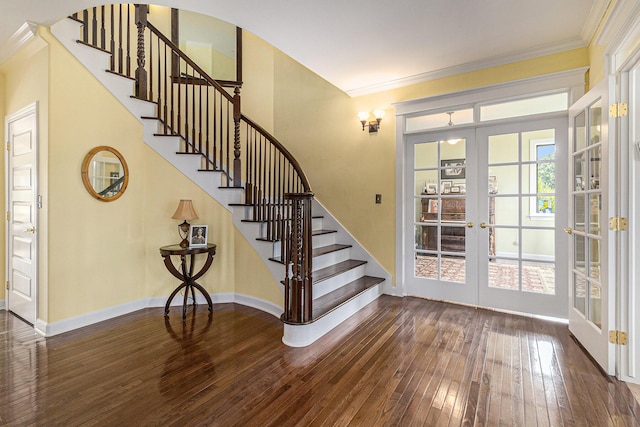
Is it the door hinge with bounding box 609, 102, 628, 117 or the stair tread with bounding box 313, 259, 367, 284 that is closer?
the door hinge with bounding box 609, 102, 628, 117

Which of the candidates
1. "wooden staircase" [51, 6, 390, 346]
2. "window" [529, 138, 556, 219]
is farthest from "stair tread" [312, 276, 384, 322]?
"window" [529, 138, 556, 219]

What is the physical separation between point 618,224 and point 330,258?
2.73 metres

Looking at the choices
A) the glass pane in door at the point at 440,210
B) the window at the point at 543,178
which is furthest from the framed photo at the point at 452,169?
the window at the point at 543,178

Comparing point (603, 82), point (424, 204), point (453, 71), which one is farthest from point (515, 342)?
point (453, 71)

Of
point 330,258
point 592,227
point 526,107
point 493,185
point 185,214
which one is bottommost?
point 330,258

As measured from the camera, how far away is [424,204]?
13.0ft

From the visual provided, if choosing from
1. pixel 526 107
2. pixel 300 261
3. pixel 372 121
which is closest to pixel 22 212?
pixel 300 261

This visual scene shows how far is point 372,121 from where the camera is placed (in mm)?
4195

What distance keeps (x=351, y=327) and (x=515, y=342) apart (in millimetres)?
1462

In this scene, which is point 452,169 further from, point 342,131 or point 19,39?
point 19,39

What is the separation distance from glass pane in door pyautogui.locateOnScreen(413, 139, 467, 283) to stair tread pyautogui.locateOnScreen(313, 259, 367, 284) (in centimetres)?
82

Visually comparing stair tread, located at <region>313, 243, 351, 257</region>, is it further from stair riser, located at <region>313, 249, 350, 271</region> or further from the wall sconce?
the wall sconce

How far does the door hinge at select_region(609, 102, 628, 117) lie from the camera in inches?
84.5

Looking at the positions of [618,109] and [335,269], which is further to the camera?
[335,269]
